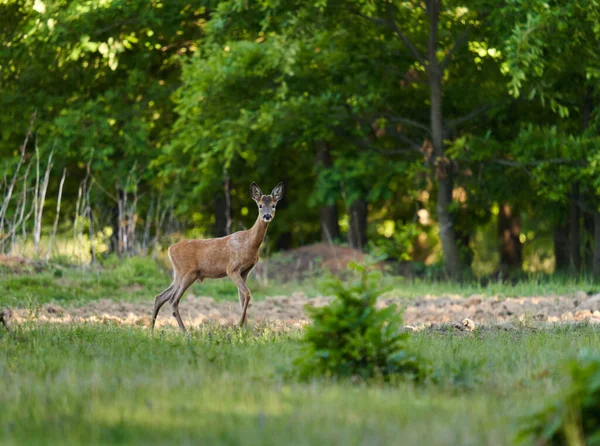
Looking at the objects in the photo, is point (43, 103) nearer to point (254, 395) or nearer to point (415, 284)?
point (415, 284)

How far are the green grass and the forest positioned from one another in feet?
29.8

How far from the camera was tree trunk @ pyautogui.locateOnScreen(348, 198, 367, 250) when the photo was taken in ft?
81.9

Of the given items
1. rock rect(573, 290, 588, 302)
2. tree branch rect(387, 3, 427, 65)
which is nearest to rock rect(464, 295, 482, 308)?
rock rect(573, 290, 588, 302)

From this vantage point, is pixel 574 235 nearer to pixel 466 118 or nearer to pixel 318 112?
pixel 466 118

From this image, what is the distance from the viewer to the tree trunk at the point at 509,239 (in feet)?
87.2

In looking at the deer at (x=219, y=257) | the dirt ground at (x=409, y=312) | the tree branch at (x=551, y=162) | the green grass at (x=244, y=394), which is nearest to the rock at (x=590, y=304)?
the dirt ground at (x=409, y=312)

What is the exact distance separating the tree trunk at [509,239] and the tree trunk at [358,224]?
3864 millimetres

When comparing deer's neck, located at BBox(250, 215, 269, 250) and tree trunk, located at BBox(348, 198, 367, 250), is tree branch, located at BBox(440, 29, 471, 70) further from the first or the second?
deer's neck, located at BBox(250, 215, 269, 250)

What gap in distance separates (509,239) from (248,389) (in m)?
20.5

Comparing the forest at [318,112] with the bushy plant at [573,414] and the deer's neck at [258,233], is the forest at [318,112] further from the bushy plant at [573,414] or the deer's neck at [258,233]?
the bushy plant at [573,414]

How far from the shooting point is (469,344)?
9836 mm

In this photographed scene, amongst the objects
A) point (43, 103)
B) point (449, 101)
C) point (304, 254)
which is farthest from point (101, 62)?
point (449, 101)

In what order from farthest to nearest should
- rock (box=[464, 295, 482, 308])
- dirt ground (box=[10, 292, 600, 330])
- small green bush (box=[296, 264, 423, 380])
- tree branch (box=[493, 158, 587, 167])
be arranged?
tree branch (box=[493, 158, 587, 167])
rock (box=[464, 295, 482, 308])
dirt ground (box=[10, 292, 600, 330])
small green bush (box=[296, 264, 423, 380])

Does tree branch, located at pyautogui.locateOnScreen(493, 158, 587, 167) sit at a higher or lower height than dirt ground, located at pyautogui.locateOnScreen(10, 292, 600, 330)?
higher
